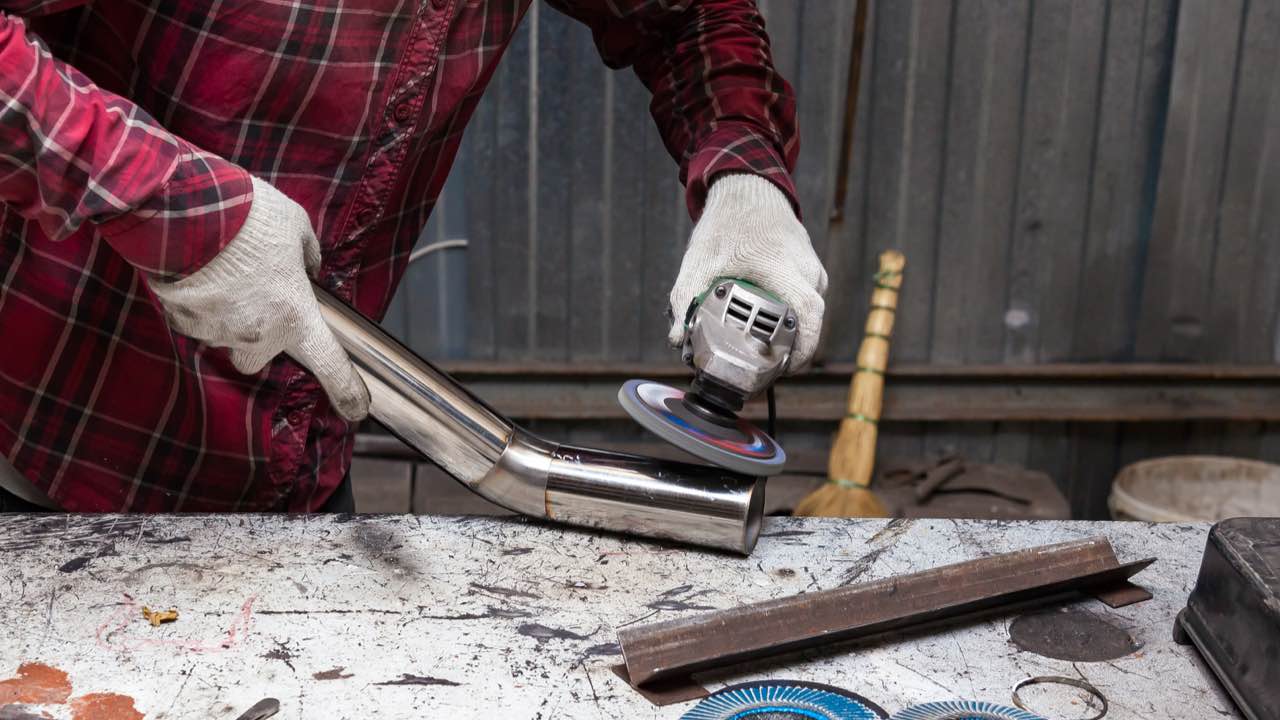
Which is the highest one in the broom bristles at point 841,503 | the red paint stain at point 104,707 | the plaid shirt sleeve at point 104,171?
the plaid shirt sleeve at point 104,171

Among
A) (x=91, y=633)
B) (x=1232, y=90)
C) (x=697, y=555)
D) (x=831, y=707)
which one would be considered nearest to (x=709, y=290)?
(x=697, y=555)

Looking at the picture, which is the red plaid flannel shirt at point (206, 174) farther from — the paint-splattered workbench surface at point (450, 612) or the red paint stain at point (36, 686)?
the red paint stain at point (36, 686)

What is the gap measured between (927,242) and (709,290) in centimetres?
177

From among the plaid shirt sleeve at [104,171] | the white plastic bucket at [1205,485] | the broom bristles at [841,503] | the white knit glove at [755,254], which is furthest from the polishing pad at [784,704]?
the white plastic bucket at [1205,485]

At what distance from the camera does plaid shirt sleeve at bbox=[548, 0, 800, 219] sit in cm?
135

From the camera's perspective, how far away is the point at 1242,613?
0.91 m

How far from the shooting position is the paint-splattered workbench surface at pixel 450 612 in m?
0.93

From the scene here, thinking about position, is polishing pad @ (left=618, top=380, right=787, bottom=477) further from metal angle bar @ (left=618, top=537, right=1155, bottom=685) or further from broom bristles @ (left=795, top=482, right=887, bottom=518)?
broom bristles @ (left=795, top=482, right=887, bottom=518)

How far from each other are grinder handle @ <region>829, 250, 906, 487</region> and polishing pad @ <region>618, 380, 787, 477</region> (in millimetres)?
1495

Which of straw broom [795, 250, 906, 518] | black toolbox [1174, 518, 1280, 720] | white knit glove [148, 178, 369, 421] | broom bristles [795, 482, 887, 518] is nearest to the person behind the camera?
black toolbox [1174, 518, 1280, 720]

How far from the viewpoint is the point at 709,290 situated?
113 centimetres

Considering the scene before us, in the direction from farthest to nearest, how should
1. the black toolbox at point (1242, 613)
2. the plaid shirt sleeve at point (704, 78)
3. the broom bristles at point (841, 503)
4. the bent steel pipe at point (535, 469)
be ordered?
the broom bristles at point (841, 503) < the plaid shirt sleeve at point (704, 78) < the bent steel pipe at point (535, 469) < the black toolbox at point (1242, 613)

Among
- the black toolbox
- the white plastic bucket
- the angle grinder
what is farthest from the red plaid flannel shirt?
the white plastic bucket

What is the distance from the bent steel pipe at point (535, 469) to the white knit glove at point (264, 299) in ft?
0.11
